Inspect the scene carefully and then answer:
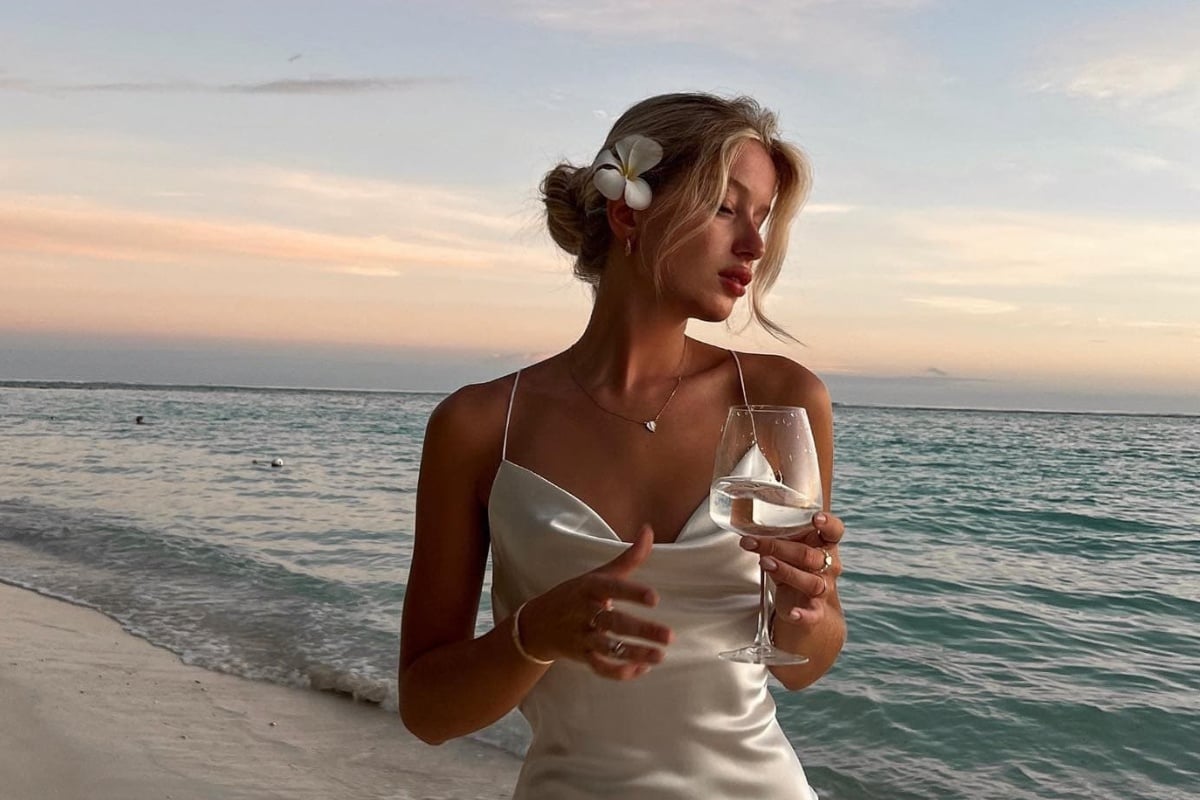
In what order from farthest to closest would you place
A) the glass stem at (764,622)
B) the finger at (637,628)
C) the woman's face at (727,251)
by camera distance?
the woman's face at (727,251) → the glass stem at (764,622) → the finger at (637,628)

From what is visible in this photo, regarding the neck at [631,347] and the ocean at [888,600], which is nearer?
the neck at [631,347]

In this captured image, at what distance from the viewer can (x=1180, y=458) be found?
31.1 metres

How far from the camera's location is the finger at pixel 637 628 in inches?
55.5

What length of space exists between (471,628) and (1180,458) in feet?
108

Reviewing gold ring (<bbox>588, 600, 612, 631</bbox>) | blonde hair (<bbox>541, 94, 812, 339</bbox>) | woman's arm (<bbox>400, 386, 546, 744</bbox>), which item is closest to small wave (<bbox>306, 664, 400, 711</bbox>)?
woman's arm (<bbox>400, 386, 546, 744</bbox>)

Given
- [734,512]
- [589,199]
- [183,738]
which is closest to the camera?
[734,512]

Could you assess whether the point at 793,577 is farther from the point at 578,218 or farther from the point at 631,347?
the point at 578,218

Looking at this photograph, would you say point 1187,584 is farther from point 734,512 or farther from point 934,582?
point 734,512

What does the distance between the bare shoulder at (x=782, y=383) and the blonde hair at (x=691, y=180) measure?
0.11m

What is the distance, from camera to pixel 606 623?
4.93 feet

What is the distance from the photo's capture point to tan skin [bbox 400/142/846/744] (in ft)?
6.76

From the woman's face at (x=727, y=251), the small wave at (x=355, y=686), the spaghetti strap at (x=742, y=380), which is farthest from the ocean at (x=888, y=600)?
the woman's face at (x=727, y=251)

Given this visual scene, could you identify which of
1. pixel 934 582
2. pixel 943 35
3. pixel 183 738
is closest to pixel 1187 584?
pixel 934 582

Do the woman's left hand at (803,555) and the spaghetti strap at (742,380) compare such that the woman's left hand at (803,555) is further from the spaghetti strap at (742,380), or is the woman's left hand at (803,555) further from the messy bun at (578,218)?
the messy bun at (578,218)
